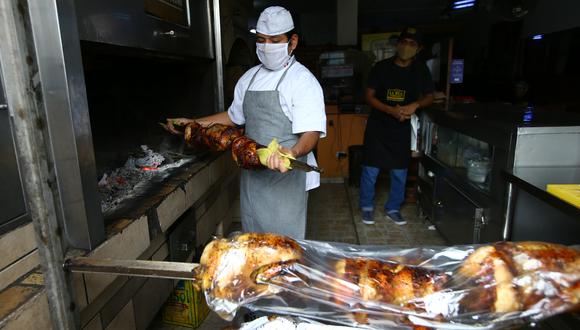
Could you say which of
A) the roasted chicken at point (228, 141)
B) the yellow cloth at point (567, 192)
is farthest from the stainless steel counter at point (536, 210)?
the roasted chicken at point (228, 141)

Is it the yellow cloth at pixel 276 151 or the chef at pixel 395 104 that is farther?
the chef at pixel 395 104

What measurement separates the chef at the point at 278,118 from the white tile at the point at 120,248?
33.0 inches

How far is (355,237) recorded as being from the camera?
4164 millimetres

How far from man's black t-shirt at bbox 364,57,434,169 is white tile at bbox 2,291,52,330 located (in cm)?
370

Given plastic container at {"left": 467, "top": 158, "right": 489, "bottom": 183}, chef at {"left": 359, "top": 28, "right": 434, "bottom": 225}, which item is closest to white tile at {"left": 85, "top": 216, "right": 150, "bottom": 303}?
plastic container at {"left": 467, "top": 158, "right": 489, "bottom": 183}

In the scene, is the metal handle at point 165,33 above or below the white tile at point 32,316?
above

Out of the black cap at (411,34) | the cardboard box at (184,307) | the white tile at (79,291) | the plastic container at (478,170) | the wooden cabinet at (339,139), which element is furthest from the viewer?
the wooden cabinet at (339,139)

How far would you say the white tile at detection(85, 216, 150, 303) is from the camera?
150cm

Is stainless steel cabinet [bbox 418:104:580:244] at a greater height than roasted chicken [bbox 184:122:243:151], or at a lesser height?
lesser

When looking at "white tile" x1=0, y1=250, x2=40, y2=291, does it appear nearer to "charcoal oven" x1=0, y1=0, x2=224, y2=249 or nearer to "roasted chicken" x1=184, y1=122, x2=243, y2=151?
"charcoal oven" x1=0, y1=0, x2=224, y2=249

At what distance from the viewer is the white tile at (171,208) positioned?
206 centimetres

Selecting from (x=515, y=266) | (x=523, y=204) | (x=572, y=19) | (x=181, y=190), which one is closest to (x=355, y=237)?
(x=523, y=204)

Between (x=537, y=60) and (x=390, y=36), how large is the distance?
313 centimetres

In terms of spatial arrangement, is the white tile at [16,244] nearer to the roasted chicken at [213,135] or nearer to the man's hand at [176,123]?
the roasted chicken at [213,135]
